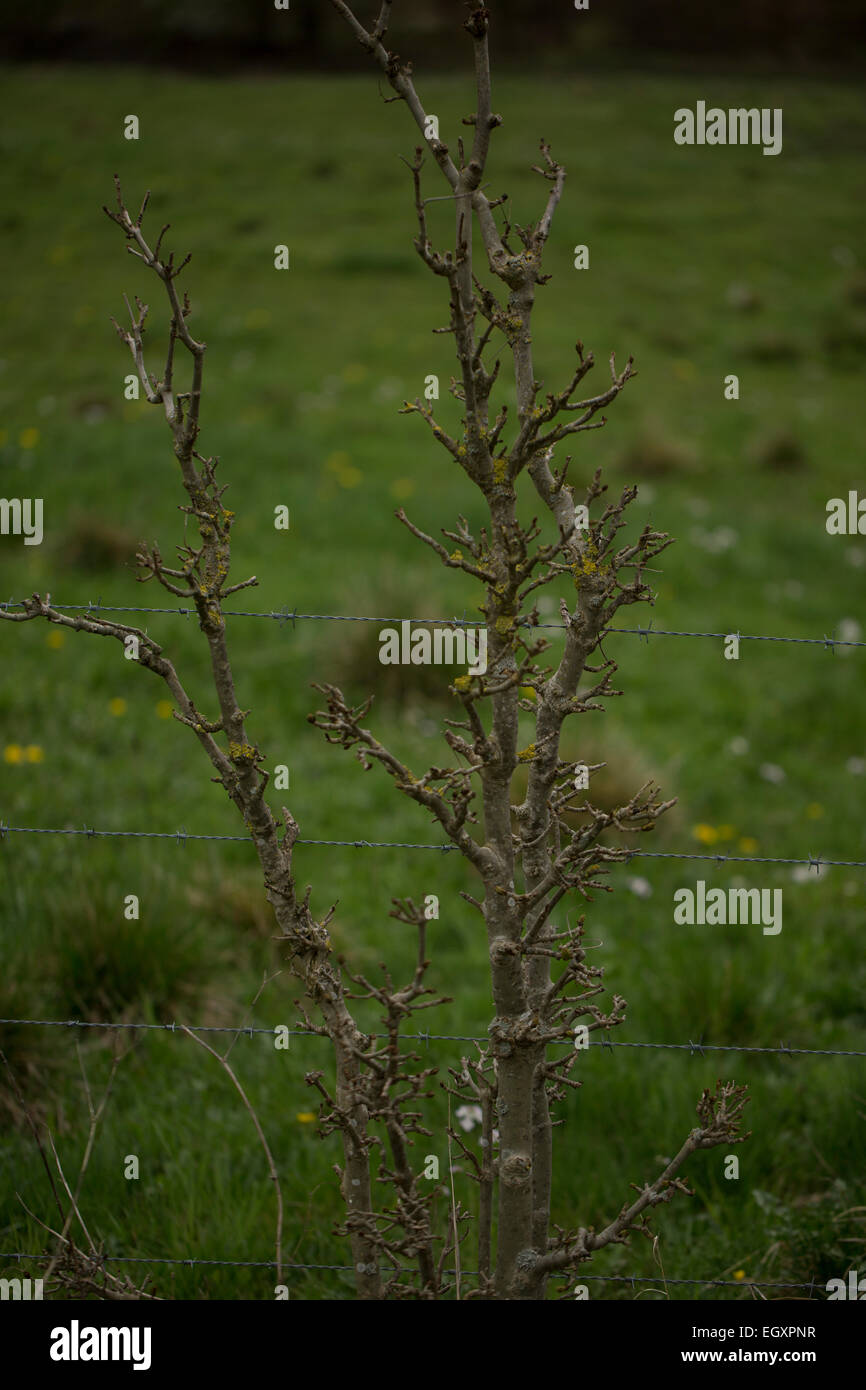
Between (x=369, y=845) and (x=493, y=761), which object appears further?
(x=369, y=845)

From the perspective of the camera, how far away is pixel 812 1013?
3.49 m

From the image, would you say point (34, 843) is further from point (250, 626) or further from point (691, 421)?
point (691, 421)

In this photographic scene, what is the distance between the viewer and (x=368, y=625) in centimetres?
546

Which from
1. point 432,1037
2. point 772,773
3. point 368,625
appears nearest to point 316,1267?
point 432,1037

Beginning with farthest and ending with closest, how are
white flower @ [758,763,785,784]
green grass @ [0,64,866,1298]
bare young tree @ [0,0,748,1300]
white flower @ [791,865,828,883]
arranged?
Result: 1. white flower @ [758,763,785,784]
2. white flower @ [791,865,828,883]
3. green grass @ [0,64,866,1298]
4. bare young tree @ [0,0,748,1300]

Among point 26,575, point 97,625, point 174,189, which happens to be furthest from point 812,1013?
point 174,189

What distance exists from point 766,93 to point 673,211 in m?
3.82

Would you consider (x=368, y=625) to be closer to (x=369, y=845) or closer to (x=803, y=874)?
(x=803, y=874)

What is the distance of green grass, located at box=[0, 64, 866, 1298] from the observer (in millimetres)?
2895

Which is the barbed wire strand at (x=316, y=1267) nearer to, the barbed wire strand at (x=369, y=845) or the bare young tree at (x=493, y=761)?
the bare young tree at (x=493, y=761)

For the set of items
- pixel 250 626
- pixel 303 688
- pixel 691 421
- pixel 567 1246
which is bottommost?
pixel 567 1246

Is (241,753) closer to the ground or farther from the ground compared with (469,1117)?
farther from the ground

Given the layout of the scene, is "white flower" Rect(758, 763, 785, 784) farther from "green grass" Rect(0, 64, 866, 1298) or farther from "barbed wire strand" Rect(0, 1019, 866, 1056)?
"barbed wire strand" Rect(0, 1019, 866, 1056)

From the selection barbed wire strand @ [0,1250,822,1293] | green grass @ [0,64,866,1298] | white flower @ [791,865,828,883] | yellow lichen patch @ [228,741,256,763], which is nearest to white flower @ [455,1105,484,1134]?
green grass @ [0,64,866,1298]
